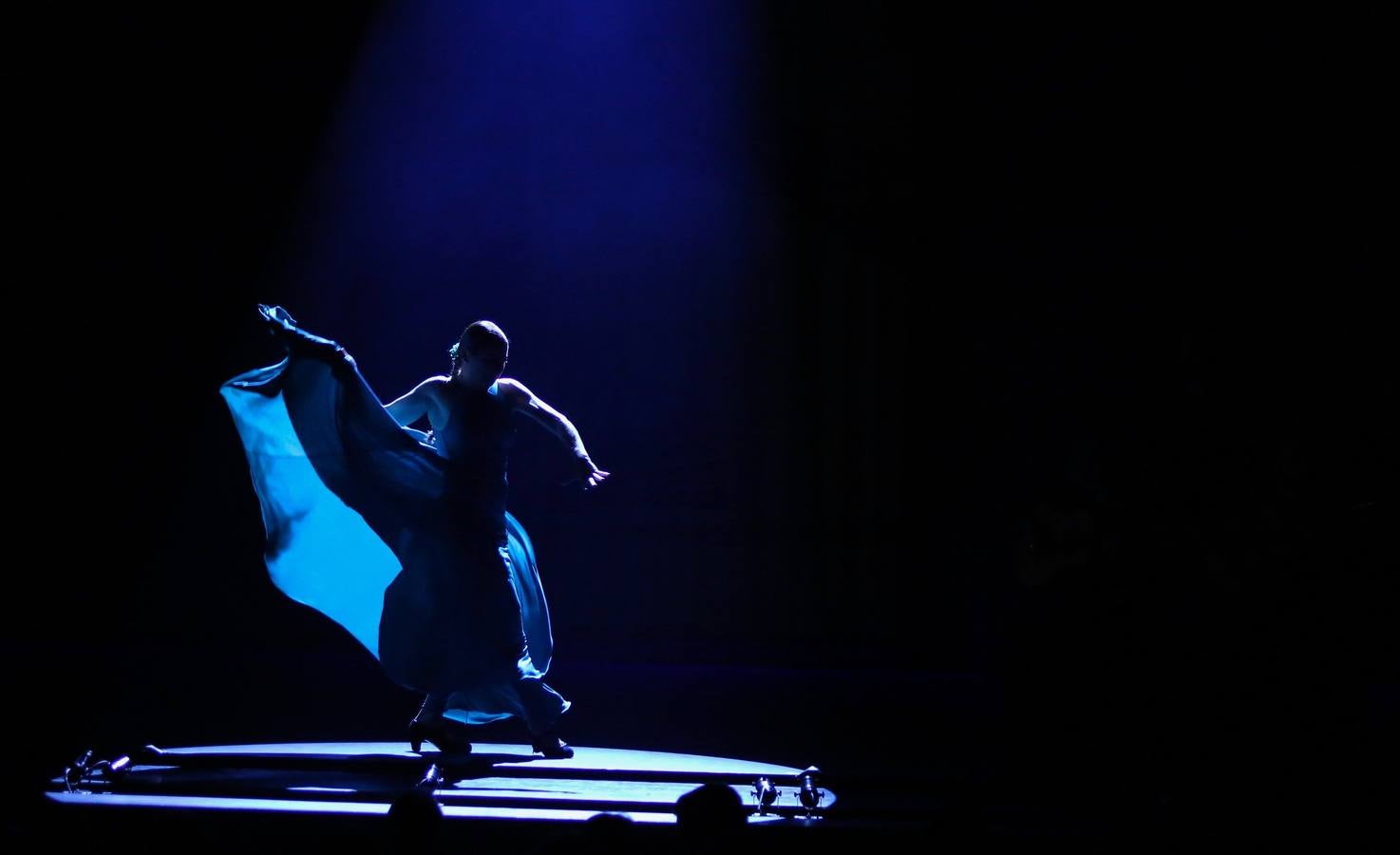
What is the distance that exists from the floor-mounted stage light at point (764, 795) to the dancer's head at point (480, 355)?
1.81 metres

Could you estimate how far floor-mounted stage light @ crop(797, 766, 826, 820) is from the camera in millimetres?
3282

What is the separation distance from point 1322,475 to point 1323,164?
4845 millimetres

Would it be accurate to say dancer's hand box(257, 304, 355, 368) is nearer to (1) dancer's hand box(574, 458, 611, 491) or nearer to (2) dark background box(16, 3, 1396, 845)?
(1) dancer's hand box(574, 458, 611, 491)

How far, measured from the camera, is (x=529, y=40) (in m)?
7.63

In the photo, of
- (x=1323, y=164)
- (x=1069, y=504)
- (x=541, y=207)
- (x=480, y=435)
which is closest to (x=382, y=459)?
(x=480, y=435)

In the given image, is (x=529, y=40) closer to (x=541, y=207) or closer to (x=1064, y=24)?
(x=541, y=207)

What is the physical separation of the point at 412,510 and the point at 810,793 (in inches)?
71.7

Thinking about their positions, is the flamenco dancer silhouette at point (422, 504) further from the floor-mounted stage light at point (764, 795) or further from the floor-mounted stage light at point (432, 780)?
the floor-mounted stage light at point (764, 795)

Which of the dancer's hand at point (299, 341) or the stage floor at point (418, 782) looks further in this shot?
the dancer's hand at point (299, 341)

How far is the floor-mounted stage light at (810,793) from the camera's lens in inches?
129

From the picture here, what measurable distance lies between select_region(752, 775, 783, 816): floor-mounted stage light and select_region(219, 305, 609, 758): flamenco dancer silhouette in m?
0.93

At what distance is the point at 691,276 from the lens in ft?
25.3

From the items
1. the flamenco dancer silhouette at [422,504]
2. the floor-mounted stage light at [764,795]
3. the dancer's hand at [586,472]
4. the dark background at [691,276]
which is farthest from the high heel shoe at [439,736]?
the dark background at [691,276]

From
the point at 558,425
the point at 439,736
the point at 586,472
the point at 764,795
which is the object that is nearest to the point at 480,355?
the point at 558,425
